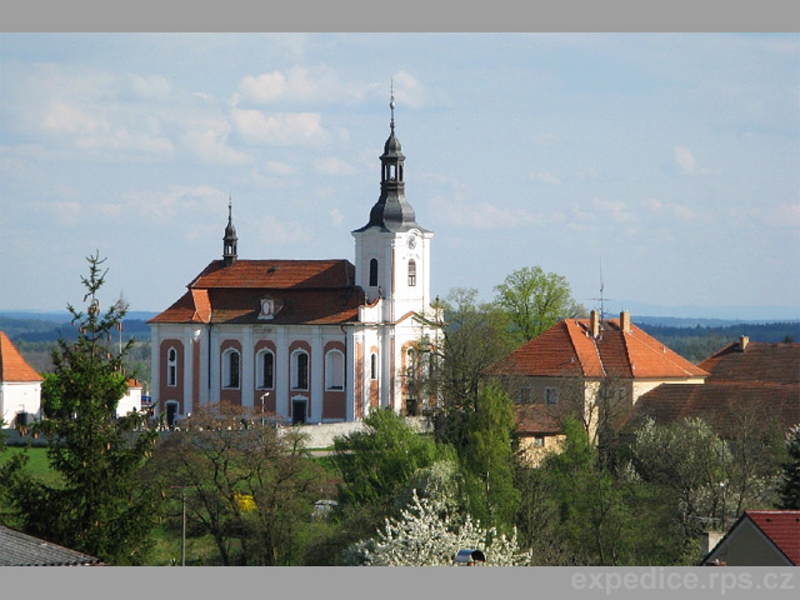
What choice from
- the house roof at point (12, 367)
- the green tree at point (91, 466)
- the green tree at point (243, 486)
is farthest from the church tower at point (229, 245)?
the green tree at point (91, 466)

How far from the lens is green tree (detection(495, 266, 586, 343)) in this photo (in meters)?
63.8

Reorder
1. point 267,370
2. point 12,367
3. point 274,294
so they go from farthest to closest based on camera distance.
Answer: point 12,367, point 274,294, point 267,370

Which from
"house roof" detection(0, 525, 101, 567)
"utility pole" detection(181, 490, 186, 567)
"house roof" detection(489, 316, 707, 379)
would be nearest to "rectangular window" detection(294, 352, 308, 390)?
"house roof" detection(489, 316, 707, 379)

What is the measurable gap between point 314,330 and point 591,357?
47.1 feet

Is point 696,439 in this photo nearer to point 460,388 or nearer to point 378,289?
point 460,388

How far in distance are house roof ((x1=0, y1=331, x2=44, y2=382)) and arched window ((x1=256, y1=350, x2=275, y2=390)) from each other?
8.45 meters

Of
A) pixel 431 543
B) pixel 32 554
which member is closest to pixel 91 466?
pixel 32 554

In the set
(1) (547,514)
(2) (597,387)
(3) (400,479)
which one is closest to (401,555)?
(1) (547,514)

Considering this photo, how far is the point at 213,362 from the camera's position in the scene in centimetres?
6194

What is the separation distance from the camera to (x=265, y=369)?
6138 cm

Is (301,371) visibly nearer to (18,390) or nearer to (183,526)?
(18,390)

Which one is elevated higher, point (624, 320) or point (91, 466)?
point (624, 320)

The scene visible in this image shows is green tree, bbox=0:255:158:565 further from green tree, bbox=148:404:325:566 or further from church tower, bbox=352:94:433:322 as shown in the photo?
church tower, bbox=352:94:433:322

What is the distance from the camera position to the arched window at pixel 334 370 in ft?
196
